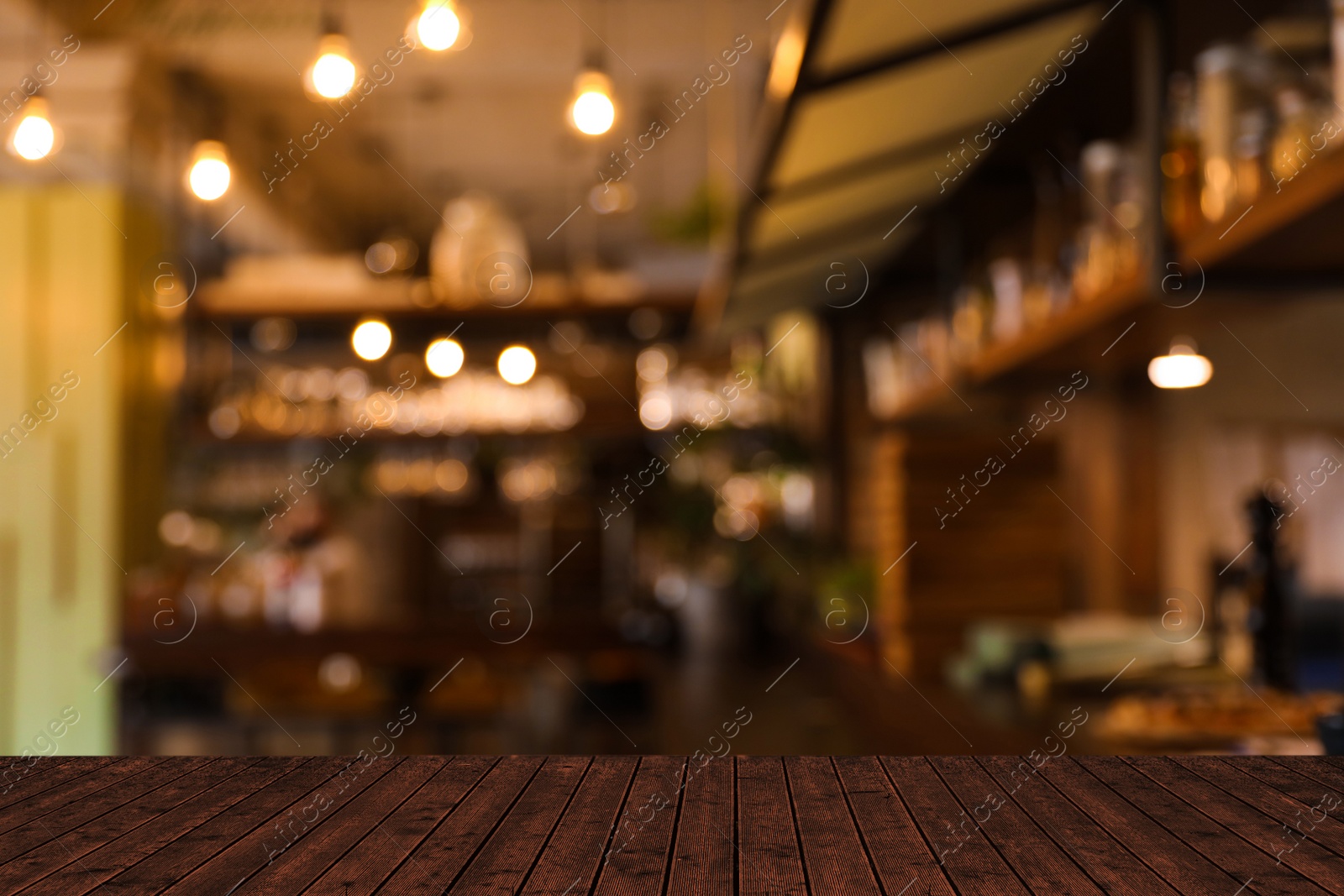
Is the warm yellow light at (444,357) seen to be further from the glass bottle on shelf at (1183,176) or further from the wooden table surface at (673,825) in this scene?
the glass bottle on shelf at (1183,176)

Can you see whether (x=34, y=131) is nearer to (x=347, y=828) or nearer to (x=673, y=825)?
(x=347, y=828)

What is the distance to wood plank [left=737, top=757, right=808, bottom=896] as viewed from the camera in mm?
1530

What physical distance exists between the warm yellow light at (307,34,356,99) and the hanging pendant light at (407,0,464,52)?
0.20 m

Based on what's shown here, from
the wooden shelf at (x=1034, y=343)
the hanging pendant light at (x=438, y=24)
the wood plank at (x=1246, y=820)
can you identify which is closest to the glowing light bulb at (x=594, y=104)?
the hanging pendant light at (x=438, y=24)

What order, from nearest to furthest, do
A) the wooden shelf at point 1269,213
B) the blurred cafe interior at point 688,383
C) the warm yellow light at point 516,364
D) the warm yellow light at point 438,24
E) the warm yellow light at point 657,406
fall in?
1. the wooden shelf at point 1269,213
2. the blurred cafe interior at point 688,383
3. the warm yellow light at point 438,24
4. the warm yellow light at point 516,364
5. the warm yellow light at point 657,406

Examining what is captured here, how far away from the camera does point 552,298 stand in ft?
16.2

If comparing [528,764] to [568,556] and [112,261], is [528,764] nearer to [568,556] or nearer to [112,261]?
[112,261]

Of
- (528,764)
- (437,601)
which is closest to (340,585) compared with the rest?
(437,601)

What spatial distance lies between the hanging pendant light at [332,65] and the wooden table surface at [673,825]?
1446 millimetres

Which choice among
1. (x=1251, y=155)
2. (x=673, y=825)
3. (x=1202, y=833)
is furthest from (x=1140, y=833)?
(x=1251, y=155)

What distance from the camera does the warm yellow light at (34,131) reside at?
8.96ft

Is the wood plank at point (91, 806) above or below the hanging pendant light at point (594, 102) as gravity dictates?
below

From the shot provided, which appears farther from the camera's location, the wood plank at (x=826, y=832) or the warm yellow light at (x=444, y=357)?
the warm yellow light at (x=444, y=357)

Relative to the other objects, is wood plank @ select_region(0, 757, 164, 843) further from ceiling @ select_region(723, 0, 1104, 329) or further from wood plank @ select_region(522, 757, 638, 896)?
→ ceiling @ select_region(723, 0, 1104, 329)
